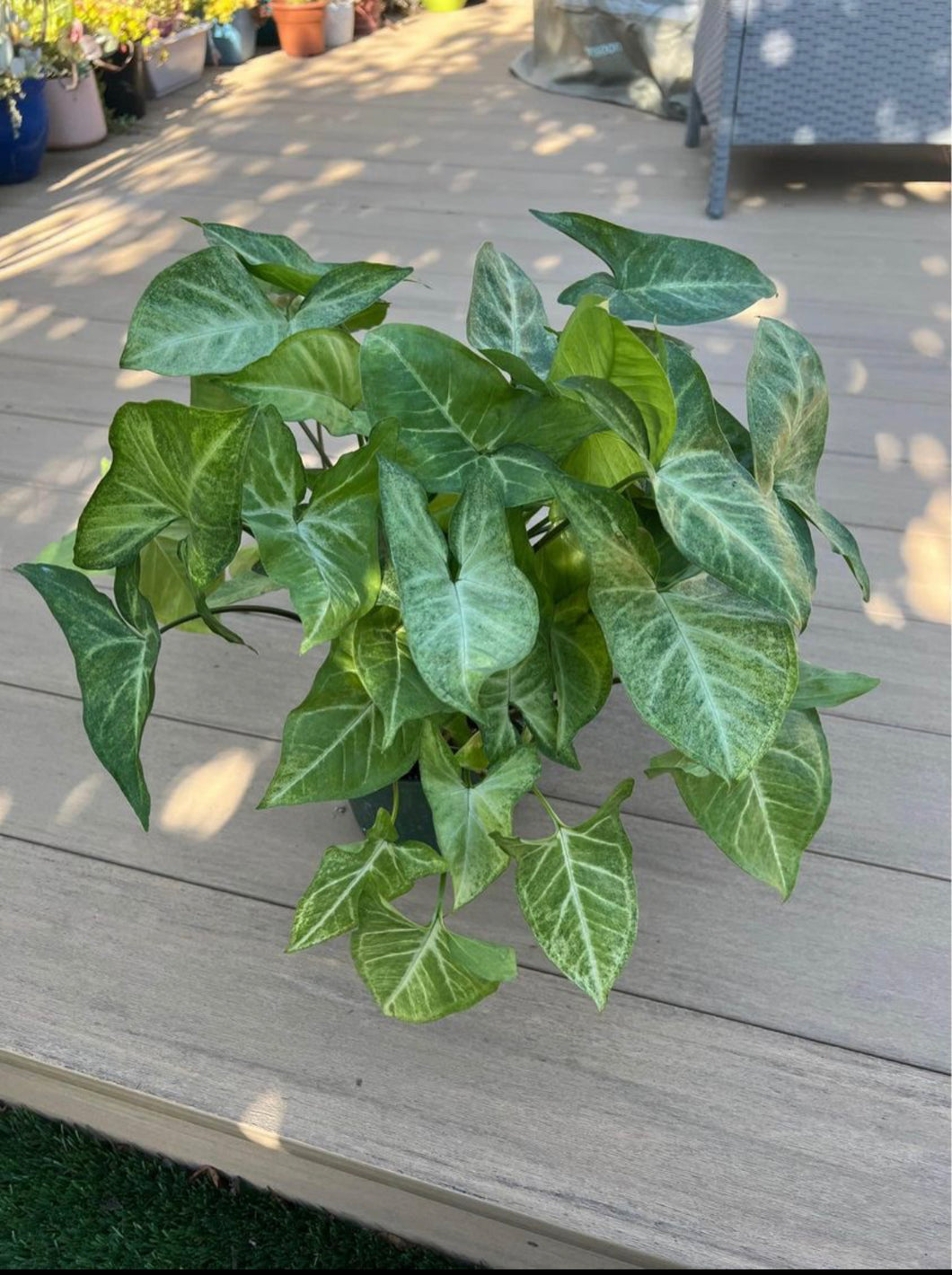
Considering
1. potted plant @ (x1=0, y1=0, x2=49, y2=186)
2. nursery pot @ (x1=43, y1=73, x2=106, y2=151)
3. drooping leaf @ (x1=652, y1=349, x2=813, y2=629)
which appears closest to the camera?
drooping leaf @ (x1=652, y1=349, x2=813, y2=629)

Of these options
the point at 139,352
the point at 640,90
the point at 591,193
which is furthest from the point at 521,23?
the point at 139,352

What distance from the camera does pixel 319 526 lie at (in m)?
0.68

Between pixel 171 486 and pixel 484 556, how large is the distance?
19 cm

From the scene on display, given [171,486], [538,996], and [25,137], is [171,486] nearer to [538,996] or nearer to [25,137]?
[538,996]

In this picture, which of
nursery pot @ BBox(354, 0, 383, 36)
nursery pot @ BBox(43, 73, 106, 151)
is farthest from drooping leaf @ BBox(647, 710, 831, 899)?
nursery pot @ BBox(354, 0, 383, 36)

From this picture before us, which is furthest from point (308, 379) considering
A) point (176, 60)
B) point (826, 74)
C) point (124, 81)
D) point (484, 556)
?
point (176, 60)

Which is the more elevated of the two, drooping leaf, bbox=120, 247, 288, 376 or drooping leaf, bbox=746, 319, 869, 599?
drooping leaf, bbox=120, 247, 288, 376

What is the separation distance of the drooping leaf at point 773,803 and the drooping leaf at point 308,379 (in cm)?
32

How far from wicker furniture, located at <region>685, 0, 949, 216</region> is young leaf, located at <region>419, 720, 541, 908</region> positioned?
7.01 ft

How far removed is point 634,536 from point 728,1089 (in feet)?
1.54

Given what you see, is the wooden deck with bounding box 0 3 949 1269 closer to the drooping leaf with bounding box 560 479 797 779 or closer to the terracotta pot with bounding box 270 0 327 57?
the drooping leaf with bounding box 560 479 797 779

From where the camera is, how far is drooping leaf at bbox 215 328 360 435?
0.72 m

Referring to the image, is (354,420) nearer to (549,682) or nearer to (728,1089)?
(549,682)

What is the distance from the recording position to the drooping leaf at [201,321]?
2.43 ft
